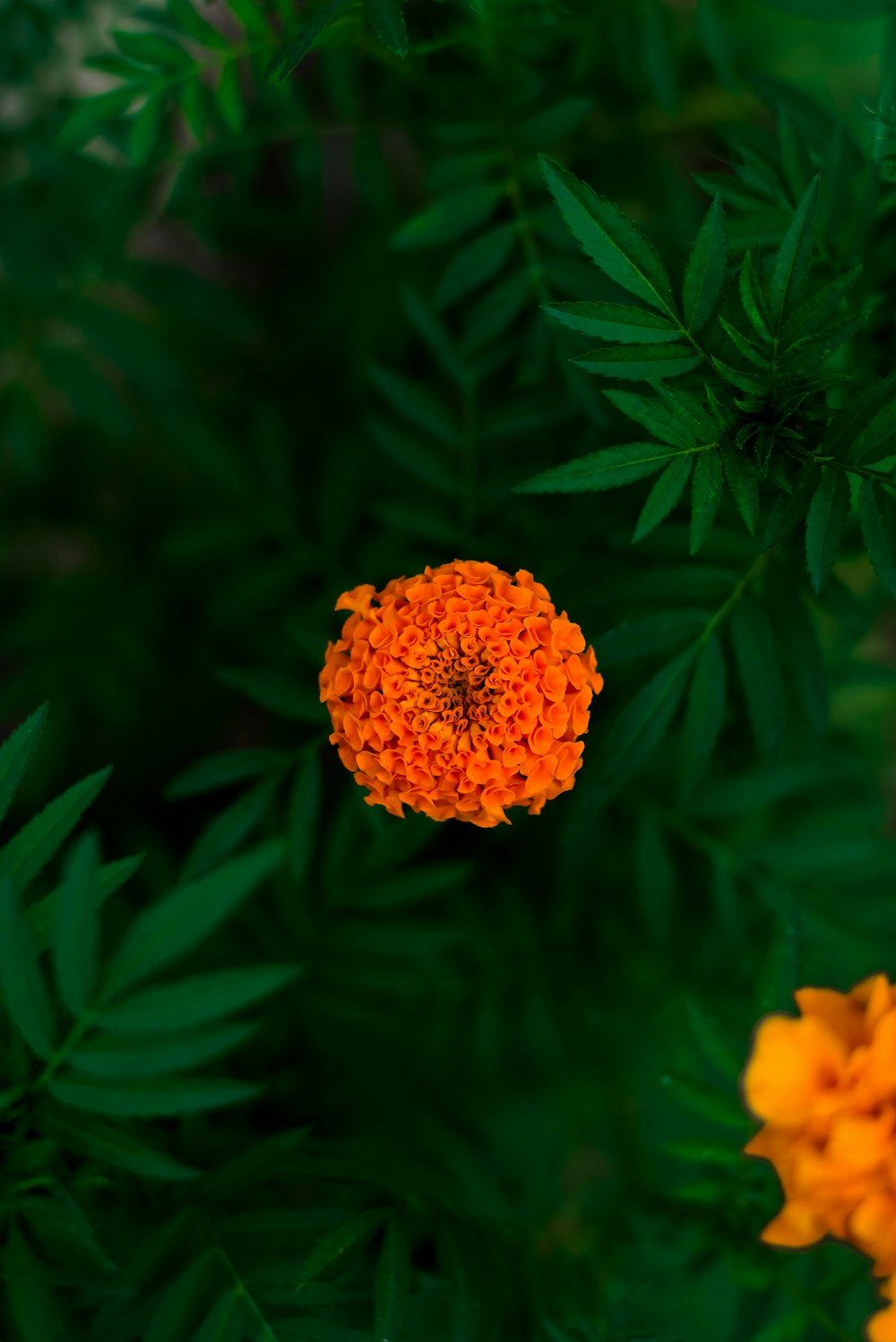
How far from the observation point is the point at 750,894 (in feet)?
5.94

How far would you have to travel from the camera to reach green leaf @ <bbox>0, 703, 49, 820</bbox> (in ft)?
2.94

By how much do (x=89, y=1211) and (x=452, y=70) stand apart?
1481mm

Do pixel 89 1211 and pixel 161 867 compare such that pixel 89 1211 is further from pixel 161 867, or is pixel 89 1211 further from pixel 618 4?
pixel 618 4

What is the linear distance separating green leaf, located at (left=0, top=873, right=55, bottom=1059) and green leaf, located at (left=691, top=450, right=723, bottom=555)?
658 mm

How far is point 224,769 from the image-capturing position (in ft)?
4.31

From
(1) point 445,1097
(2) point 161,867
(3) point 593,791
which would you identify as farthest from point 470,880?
(3) point 593,791

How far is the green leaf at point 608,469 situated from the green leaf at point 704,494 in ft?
0.08

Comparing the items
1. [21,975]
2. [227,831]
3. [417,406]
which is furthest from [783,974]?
[417,406]

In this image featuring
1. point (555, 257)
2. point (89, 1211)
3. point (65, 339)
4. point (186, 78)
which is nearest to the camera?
point (89, 1211)

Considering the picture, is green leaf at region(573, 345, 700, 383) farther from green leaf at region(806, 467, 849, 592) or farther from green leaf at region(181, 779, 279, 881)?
green leaf at region(181, 779, 279, 881)

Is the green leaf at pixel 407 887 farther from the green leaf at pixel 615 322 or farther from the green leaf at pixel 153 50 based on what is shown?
the green leaf at pixel 153 50

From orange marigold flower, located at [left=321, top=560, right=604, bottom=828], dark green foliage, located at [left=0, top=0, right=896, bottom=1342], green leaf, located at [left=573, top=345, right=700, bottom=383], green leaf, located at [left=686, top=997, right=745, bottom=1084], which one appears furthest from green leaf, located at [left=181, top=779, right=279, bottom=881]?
green leaf, located at [left=573, top=345, right=700, bottom=383]

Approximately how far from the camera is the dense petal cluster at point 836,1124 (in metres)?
0.83

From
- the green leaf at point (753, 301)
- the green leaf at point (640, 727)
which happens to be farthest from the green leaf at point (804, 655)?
the green leaf at point (753, 301)
